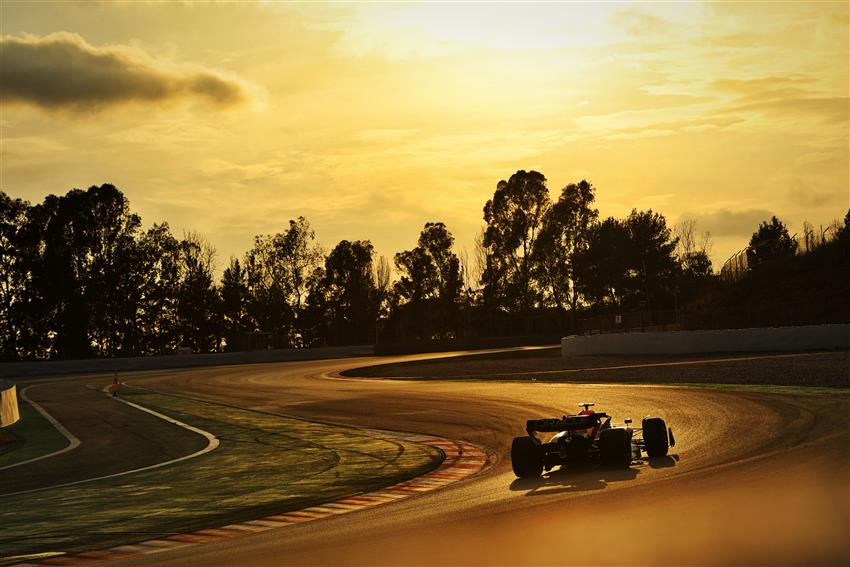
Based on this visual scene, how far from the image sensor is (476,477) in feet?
46.4

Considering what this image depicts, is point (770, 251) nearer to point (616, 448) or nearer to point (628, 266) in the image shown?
point (628, 266)

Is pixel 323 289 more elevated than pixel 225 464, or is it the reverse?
pixel 323 289

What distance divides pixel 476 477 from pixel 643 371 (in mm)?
23492

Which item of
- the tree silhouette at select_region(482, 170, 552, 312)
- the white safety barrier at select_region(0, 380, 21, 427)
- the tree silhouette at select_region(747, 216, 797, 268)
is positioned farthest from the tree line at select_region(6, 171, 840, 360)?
the white safety barrier at select_region(0, 380, 21, 427)

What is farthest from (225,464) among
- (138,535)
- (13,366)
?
(13,366)

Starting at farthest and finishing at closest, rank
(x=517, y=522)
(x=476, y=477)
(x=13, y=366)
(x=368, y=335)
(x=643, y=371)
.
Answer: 1. (x=368, y=335)
2. (x=13, y=366)
3. (x=643, y=371)
4. (x=476, y=477)
5. (x=517, y=522)

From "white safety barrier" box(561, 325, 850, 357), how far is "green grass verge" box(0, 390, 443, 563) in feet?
90.6

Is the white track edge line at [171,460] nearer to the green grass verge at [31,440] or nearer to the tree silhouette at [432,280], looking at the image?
the green grass verge at [31,440]

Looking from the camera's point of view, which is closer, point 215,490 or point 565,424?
point 565,424

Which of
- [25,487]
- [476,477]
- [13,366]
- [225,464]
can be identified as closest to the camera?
[476,477]

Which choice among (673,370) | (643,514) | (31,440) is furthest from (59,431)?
(673,370)

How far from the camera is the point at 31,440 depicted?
23984 mm

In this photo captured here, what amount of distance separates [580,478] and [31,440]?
53.0 feet

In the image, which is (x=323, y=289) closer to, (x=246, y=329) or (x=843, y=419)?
(x=246, y=329)
